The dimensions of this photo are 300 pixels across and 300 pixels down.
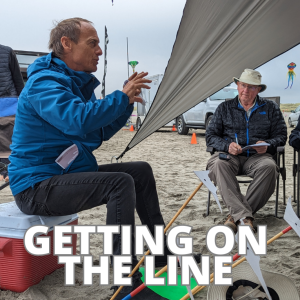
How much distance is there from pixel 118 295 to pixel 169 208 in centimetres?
190

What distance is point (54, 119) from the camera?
167 cm

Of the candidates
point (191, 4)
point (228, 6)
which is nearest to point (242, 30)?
point (228, 6)

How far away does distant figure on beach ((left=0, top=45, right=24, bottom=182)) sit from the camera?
3598mm

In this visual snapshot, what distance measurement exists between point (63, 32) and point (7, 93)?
2.30m

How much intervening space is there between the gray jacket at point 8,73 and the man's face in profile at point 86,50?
7.15ft

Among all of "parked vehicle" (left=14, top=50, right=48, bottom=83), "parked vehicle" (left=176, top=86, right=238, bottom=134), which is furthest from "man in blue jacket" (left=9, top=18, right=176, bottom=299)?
"parked vehicle" (left=176, top=86, right=238, bottom=134)

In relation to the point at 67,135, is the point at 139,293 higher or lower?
lower

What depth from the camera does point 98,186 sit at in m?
1.77

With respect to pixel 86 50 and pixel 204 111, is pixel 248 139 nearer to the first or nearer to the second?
pixel 86 50

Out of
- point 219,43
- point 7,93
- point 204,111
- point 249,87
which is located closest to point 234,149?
point 249,87

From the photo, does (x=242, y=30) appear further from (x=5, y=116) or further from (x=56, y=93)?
(x=5, y=116)

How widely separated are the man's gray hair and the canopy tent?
545mm

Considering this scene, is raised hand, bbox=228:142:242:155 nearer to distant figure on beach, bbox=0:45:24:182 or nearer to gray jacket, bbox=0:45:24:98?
distant figure on beach, bbox=0:45:24:182

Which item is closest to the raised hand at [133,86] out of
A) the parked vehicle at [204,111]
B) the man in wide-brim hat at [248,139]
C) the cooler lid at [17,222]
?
the cooler lid at [17,222]
